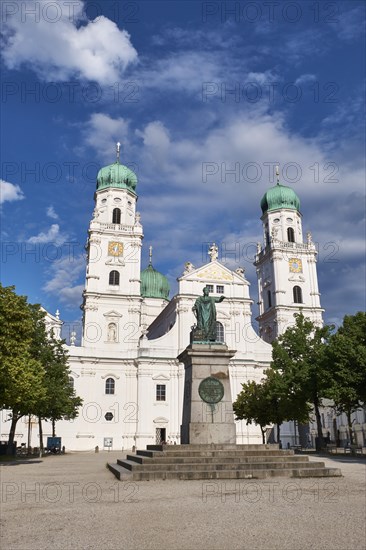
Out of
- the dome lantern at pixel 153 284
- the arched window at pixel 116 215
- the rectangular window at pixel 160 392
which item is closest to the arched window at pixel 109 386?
the rectangular window at pixel 160 392

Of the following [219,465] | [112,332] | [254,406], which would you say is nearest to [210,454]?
[219,465]

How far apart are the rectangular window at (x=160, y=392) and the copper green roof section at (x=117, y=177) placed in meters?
24.8

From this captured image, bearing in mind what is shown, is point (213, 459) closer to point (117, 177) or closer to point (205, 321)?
point (205, 321)

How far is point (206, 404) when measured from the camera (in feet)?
60.9

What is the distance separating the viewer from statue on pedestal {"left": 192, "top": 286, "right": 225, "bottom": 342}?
20266 mm

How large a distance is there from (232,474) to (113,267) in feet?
141

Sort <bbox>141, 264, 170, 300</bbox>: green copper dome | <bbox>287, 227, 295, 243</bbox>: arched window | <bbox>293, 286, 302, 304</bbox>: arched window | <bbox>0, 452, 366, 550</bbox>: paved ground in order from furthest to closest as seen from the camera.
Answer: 1. <bbox>141, 264, 170, 300</bbox>: green copper dome
2. <bbox>287, 227, 295, 243</bbox>: arched window
3. <bbox>293, 286, 302, 304</bbox>: arched window
4. <bbox>0, 452, 366, 550</bbox>: paved ground

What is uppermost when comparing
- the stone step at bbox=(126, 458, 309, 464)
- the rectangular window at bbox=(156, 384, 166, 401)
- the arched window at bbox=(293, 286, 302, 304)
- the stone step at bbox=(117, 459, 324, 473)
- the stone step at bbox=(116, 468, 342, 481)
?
the arched window at bbox=(293, 286, 302, 304)

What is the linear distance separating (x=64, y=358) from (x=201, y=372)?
1933 cm

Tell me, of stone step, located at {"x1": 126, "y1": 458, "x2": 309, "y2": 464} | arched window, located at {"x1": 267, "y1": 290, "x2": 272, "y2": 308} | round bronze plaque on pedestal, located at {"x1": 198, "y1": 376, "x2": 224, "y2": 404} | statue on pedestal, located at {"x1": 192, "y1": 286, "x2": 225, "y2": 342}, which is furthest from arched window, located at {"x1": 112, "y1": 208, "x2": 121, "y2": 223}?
stone step, located at {"x1": 126, "y1": 458, "x2": 309, "y2": 464}

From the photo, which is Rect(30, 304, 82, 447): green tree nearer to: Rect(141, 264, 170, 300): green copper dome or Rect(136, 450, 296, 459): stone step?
Rect(136, 450, 296, 459): stone step

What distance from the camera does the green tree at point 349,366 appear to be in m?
28.1

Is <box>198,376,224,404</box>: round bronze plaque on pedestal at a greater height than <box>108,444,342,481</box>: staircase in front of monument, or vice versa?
<box>198,376,224,404</box>: round bronze plaque on pedestal

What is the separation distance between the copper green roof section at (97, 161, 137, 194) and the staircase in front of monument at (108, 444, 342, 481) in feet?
154
